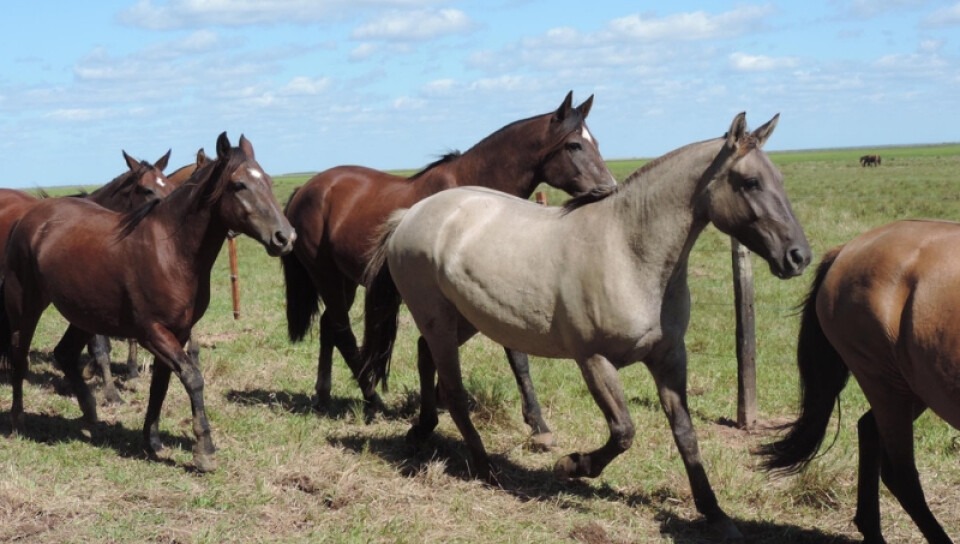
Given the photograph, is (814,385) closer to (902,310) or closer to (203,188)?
(902,310)

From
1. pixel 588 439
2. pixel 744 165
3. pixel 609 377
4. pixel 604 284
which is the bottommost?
pixel 588 439

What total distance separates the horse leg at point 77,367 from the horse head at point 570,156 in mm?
3573

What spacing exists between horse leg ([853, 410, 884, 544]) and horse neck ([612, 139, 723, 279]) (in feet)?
3.82

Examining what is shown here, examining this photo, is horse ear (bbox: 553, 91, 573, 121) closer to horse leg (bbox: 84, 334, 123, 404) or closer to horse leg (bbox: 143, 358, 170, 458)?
horse leg (bbox: 143, 358, 170, 458)

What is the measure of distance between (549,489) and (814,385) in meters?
1.59

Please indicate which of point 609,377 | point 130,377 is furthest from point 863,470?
point 130,377

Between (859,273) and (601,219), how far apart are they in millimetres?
1311

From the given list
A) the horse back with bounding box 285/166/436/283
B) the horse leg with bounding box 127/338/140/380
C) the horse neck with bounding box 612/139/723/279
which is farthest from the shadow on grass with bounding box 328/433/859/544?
the horse leg with bounding box 127/338/140/380

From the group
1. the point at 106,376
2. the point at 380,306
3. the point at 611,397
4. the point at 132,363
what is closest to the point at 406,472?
the point at 380,306

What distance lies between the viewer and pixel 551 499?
5355mm

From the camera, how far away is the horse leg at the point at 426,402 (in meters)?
6.34

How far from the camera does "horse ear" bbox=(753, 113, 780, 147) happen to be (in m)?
4.62

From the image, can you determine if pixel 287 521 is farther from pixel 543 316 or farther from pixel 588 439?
pixel 588 439

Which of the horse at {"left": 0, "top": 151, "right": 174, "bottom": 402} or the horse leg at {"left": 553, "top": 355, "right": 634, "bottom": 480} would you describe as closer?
the horse leg at {"left": 553, "top": 355, "right": 634, "bottom": 480}
